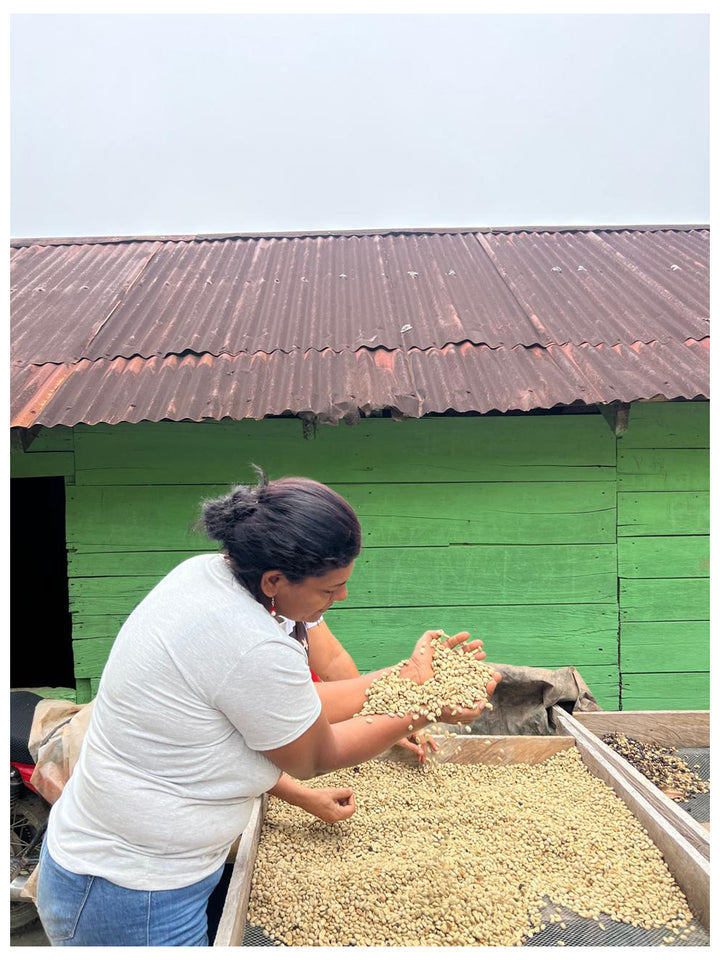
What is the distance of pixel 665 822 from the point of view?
2.22 meters

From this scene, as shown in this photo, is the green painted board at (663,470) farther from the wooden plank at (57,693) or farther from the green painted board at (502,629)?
the wooden plank at (57,693)

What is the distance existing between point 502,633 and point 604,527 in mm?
1005

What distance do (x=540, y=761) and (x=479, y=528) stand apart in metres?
1.56

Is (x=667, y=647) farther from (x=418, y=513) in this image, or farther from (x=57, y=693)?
(x=57, y=693)

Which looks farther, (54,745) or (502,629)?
(502,629)

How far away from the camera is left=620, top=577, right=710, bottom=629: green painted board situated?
412cm

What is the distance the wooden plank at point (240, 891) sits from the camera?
1702 millimetres

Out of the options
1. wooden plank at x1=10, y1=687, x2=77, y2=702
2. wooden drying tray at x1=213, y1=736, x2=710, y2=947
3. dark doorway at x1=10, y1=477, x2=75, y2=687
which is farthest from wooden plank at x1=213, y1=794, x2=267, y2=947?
dark doorway at x1=10, y1=477, x2=75, y2=687

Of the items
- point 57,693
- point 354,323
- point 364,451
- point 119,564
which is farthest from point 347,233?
point 57,693

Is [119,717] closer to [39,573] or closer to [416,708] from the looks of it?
[416,708]

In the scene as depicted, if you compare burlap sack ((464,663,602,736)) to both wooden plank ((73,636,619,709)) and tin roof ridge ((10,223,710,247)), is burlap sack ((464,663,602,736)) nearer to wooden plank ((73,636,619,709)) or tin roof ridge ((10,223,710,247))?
wooden plank ((73,636,619,709))

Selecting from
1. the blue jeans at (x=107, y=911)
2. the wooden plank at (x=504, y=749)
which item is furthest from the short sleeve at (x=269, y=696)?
the wooden plank at (x=504, y=749)

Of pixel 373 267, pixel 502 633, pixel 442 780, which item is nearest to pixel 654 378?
pixel 502 633

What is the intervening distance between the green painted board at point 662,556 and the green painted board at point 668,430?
65 cm
